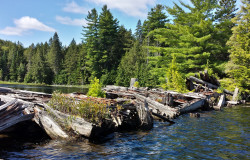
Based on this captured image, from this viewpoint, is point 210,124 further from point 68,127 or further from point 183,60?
point 183,60

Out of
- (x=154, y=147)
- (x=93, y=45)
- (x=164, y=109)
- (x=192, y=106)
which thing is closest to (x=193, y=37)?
(x=192, y=106)

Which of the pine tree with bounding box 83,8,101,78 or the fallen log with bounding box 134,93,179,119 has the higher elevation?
the pine tree with bounding box 83,8,101,78

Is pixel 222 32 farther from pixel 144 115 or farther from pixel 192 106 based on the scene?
pixel 144 115

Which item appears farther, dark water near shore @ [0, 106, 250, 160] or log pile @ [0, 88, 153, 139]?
log pile @ [0, 88, 153, 139]

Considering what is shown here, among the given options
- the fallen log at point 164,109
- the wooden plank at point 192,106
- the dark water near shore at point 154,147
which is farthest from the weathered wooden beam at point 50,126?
the wooden plank at point 192,106

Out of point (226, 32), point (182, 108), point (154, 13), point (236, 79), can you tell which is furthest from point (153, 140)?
point (154, 13)

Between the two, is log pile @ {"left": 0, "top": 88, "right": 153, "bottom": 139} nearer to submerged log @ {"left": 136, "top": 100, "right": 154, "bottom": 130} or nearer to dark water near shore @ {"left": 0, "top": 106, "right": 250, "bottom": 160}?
submerged log @ {"left": 136, "top": 100, "right": 154, "bottom": 130}

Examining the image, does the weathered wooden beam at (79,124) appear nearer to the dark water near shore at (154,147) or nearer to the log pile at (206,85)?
the dark water near shore at (154,147)

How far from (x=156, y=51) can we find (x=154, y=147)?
3213 centimetres

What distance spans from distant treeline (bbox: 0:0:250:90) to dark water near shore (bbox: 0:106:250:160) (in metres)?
15.1

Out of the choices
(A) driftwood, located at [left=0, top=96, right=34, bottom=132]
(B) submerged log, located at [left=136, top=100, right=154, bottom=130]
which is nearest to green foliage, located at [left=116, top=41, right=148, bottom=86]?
(B) submerged log, located at [left=136, top=100, right=154, bottom=130]

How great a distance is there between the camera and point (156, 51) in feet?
125

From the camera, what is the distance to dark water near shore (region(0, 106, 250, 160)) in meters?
6.52

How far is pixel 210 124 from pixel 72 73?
74.7m
